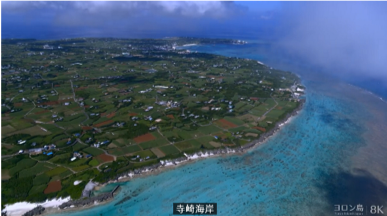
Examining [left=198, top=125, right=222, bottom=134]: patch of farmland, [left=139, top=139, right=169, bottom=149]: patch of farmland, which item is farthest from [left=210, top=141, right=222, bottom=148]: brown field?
[left=139, top=139, right=169, bottom=149]: patch of farmland

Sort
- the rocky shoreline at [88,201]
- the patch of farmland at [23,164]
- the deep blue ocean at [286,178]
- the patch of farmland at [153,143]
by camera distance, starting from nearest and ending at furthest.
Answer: the rocky shoreline at [88,201] → the patch of farmland at [23,164] → the deep blue ocean at [286,178] → the patch of farmland at [153,143]

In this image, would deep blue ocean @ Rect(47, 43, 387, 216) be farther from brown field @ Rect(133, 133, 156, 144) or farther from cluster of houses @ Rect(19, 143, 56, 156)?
cluster of houses @ Rect(19, 143, 56, 156)

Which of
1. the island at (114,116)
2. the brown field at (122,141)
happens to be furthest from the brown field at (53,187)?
the brown field at (122,141)

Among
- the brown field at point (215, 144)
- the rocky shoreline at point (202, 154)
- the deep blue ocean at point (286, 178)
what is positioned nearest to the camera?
the deep blue ocean at point (286, 178)

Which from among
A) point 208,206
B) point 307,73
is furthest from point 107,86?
point 307,73

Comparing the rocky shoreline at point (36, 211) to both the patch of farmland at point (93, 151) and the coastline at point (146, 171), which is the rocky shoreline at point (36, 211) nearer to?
the coastline at point (146, 171)

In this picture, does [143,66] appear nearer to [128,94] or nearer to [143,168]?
[128,94]
